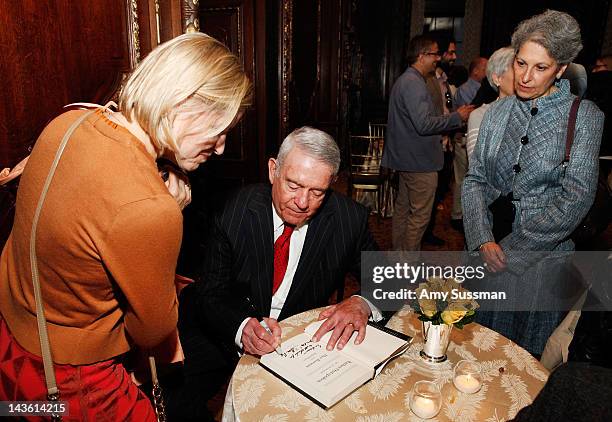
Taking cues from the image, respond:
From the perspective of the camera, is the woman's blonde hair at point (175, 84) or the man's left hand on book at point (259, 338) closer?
→ the woman's blonde hair at point (175, 84)

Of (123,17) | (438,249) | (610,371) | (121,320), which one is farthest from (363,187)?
(610,371)

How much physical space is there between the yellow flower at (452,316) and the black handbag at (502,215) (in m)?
0.92

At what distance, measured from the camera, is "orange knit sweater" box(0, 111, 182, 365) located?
0.93m

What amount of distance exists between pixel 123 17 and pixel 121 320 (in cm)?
191

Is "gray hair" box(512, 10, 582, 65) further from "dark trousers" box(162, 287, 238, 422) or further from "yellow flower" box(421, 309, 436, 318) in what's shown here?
"dark trousers" box(162, 287, 238, 422)

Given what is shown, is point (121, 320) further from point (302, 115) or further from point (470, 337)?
point (302, 115)

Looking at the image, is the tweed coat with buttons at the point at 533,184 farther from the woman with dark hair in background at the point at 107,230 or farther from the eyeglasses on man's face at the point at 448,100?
the eyeglasses on man's face at the point at 448,100

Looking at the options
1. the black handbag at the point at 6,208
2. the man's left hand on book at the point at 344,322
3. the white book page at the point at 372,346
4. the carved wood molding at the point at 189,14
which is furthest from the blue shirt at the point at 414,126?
the black handbag at the point at 6,208

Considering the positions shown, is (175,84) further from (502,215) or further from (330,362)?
(502,215)

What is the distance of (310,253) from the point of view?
6.38 feet

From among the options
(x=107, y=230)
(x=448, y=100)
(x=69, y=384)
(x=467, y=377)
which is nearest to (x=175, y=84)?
(x=107, y=230)

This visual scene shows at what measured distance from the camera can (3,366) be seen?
3.72 feet
